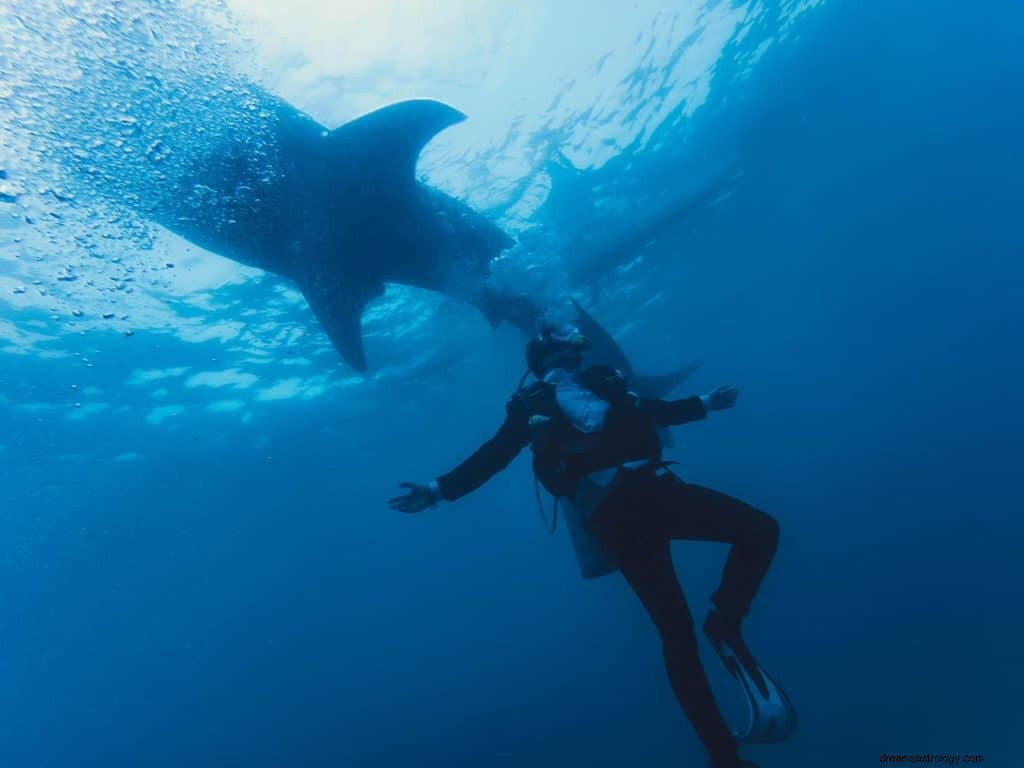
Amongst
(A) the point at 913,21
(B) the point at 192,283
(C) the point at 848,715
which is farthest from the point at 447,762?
(A) the point at 913,21

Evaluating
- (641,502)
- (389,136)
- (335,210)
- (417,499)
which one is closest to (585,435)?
(641,502)

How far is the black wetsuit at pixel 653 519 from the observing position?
371 centimetres

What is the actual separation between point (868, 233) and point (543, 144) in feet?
110

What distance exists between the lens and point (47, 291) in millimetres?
11555

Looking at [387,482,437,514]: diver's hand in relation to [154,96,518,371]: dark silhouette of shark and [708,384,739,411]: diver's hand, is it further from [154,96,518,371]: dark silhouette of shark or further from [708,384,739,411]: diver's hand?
[154,96,518,371]: dark silhouette of shark

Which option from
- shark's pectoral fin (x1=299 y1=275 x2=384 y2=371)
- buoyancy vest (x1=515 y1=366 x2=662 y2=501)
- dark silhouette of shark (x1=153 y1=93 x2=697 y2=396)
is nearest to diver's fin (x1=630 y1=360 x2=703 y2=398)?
dark silhouette of shark (x1=153 y1=93 x2=697 y2=396)

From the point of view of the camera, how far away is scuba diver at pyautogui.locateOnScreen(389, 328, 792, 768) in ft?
12.1

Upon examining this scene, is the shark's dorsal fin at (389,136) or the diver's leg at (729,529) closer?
the diver's leg at (729,529)

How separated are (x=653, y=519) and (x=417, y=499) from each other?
1.72 metres

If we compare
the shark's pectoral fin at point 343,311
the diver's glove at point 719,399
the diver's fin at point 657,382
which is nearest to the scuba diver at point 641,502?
the diver's glove at point 719,399

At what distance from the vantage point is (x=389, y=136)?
8148mm

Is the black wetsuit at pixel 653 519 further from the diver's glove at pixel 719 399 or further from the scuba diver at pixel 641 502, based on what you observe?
the diver's glove at pixel 719 399

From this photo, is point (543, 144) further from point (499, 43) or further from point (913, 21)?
point (913, 21)

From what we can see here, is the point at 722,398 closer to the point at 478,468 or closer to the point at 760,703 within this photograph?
the point at 478,468
